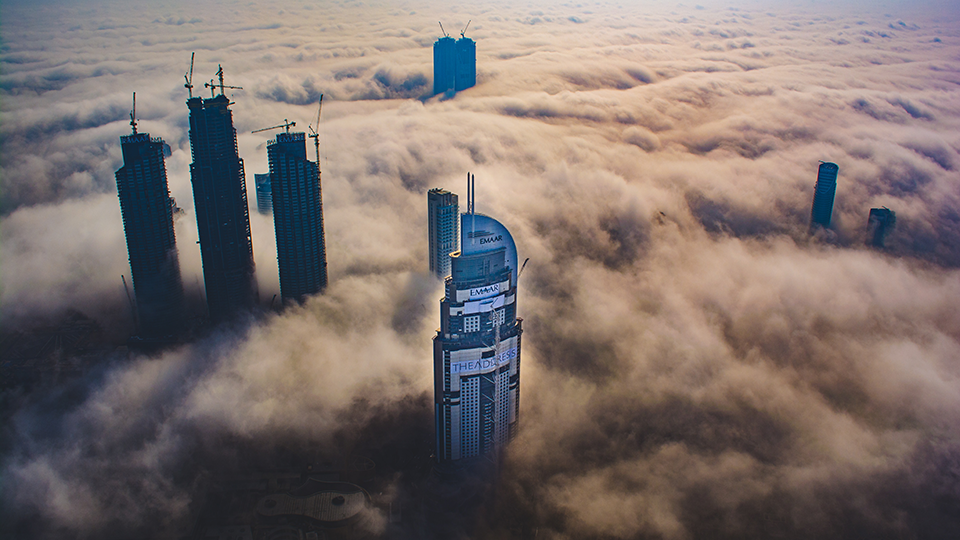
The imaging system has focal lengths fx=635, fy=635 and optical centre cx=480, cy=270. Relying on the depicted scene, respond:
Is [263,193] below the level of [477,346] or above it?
above

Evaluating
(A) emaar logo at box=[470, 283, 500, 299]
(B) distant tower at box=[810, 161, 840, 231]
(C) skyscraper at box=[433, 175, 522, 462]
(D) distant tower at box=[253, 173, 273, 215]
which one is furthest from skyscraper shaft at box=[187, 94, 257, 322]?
(B) distant tower at box=[810, 161, 840, 231]

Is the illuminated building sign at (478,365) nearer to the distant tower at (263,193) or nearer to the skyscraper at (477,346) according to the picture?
the skyscraper at (477,346)

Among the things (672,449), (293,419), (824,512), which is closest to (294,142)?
(293,419)

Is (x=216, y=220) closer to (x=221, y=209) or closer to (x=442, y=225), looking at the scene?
(x=221, y=209)

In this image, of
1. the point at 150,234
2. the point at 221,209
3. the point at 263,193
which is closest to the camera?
the point at 150,234

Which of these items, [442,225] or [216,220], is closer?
[216,220]

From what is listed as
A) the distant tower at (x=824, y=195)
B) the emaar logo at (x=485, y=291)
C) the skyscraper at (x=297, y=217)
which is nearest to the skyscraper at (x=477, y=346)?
the emaar logo at (x=485, y=291)

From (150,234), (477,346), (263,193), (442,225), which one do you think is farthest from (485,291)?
(263,193)
